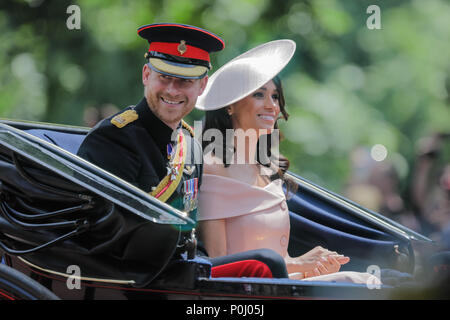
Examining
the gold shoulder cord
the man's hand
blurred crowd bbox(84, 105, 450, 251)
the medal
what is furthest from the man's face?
blurred crowd bbox(84, 105, 450, 251)

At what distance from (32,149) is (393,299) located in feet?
4.06

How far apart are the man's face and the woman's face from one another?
262mm

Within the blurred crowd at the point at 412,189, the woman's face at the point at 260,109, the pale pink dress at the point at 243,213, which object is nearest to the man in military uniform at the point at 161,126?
the pale pink dress at the point at 243,213

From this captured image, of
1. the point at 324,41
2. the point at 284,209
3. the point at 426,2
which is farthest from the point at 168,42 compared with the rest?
the point at 426,2

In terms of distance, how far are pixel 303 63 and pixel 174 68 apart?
2796mm

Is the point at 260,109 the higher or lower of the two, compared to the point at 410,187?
lower

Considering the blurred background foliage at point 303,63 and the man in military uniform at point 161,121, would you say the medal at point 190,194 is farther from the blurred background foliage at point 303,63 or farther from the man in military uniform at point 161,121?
the blurred background foliage at point 303,63

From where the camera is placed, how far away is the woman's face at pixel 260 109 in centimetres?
251

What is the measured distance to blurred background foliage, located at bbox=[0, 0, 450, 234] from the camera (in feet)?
15.0

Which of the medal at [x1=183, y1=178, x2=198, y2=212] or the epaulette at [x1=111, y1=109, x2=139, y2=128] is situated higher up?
the epaulette at [x1=111, y1=109, x2=139, y2=128]

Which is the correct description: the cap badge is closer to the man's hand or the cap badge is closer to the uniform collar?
the uniform collar

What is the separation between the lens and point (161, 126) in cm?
233

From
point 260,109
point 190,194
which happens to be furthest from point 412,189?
point 190,194

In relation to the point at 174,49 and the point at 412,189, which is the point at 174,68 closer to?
the point at 174,49
